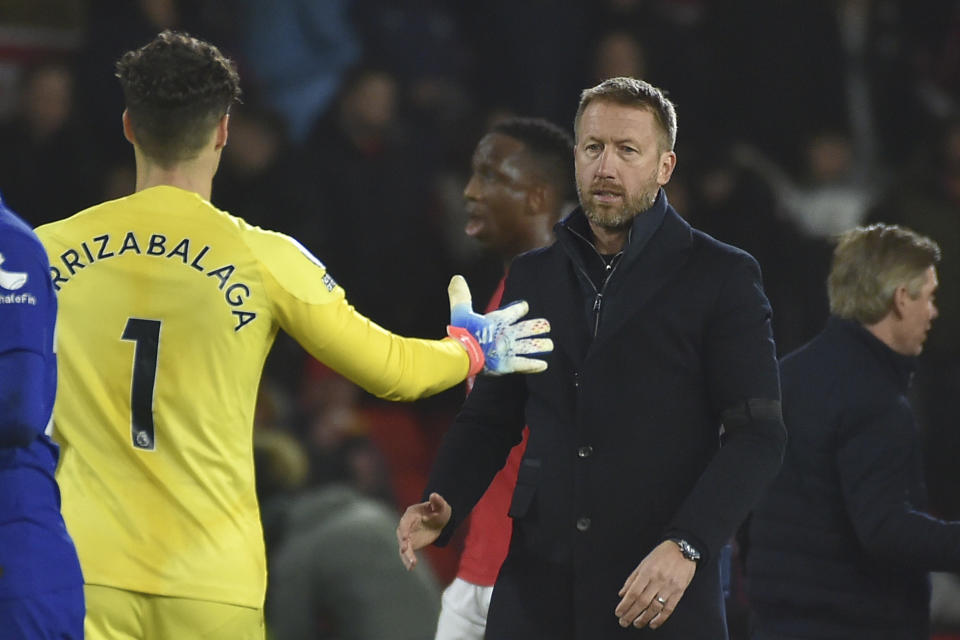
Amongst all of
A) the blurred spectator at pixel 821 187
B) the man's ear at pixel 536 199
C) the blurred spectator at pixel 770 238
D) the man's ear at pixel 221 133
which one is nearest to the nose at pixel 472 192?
the man's ear at pixel 536 199

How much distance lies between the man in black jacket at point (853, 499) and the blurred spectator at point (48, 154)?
15.1 feet

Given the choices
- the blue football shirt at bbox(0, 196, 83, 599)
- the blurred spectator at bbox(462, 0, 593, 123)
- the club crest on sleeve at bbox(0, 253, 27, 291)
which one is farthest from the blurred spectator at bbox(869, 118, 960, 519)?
the club crest on sleeve at bbox(0, 253, 27, 291)

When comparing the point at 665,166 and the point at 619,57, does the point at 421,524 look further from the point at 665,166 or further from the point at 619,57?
the point at 619,57

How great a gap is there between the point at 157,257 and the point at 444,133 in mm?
5848

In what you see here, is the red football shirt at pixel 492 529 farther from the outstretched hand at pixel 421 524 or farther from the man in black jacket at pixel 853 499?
the outstretched hand at pixel 421 524

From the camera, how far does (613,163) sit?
152 inches

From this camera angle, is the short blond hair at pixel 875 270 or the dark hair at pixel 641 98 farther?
the short blond hair at pixel 875 270

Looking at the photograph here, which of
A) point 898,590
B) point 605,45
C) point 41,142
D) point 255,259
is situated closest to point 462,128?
point 605,45

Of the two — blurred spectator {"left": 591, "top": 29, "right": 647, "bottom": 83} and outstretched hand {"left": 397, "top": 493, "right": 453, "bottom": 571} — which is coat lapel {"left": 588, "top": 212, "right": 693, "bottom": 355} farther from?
blurred spectator {"left": 591, "top": 29, "right": 647, "bottom": 83}

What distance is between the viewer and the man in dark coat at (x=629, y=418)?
3.61 metres

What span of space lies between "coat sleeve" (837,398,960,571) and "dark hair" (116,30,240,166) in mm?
2076

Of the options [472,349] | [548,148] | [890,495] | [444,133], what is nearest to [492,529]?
[472,349]

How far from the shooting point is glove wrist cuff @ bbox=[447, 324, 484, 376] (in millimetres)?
3949

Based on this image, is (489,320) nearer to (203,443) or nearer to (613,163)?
(613,163)
